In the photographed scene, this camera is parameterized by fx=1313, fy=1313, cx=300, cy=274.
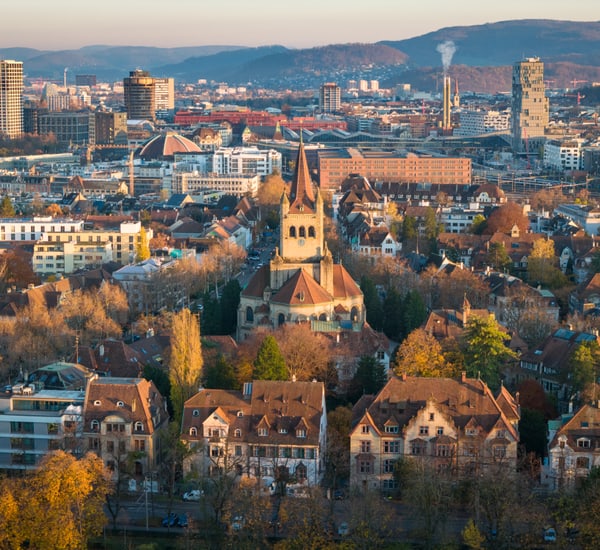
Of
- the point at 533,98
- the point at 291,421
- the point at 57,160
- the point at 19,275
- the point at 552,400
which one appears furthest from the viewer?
the point at 533,98

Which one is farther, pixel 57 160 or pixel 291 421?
pixel 57 160

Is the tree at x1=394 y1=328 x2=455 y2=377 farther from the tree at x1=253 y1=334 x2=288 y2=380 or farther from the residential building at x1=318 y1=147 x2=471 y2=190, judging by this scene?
the residential building at x1=318 y1=147 x2=471 y2=190

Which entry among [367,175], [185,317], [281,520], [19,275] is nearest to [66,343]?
[185,317]

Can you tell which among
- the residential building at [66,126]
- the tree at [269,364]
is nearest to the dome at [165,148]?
the residential building at [66,126]

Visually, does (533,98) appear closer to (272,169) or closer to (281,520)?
(272,169)

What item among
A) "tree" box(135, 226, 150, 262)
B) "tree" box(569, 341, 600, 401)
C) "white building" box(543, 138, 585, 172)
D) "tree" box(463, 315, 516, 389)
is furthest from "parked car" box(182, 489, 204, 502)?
"white building" box(543, 138, 585, 172)

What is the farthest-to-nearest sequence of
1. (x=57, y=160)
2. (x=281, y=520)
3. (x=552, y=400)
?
(x=57, y=160) → (x=552, y=400) → (x=281, y=520)

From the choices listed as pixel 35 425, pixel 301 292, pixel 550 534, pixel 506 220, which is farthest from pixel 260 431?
pixel 506 220
